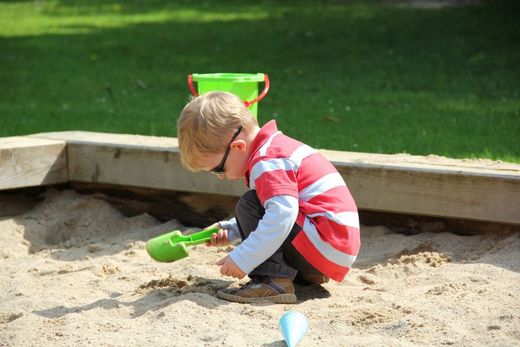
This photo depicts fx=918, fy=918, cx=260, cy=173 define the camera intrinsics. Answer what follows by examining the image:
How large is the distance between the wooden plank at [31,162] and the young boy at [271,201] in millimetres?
1475

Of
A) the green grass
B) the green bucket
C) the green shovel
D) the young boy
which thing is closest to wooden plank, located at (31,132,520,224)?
the green bucket

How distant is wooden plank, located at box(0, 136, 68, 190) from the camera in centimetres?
449

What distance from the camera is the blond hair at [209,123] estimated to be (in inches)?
128

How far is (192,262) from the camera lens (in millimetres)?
3980

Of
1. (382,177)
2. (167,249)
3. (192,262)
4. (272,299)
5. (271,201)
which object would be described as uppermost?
(271,201)

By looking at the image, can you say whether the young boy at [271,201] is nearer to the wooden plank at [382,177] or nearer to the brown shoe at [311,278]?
the brown shoe at [311,278]

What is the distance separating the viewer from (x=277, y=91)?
769 centimetres

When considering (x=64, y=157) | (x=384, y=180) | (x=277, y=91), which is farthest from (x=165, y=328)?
(x=277, y=91)

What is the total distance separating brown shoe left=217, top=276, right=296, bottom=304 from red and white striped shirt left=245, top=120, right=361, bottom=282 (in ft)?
0.45

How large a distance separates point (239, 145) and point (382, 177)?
90 cm

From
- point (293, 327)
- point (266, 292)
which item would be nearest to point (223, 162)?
point (266, 292)

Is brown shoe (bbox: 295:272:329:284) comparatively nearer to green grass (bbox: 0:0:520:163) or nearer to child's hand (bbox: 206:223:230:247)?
child's hand (bbox: 206:223:230:247)

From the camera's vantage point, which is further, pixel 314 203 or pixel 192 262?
pixel 192 262

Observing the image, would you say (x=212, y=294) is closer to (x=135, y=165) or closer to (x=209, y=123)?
(x=209, y=123)
